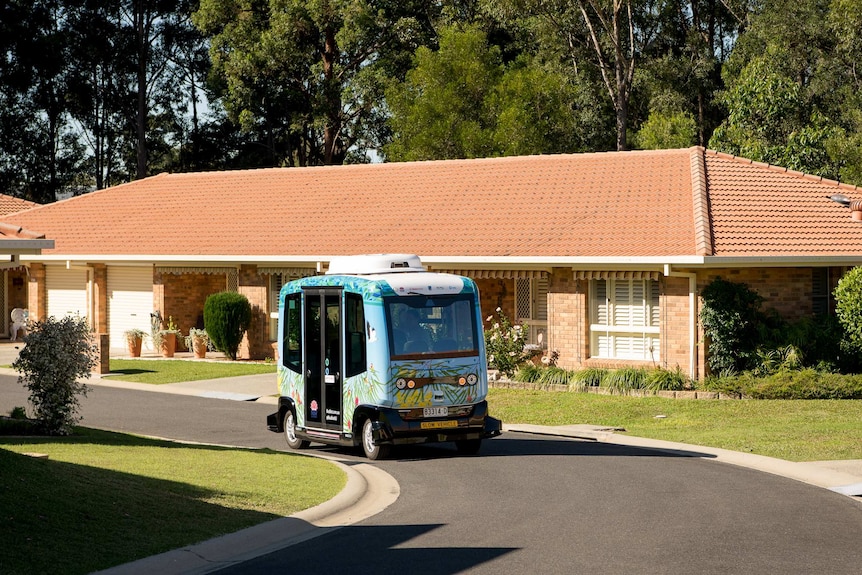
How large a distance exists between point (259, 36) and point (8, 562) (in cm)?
4729

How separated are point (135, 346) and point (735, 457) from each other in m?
22.1

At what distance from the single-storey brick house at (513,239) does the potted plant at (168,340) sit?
2.21 ft

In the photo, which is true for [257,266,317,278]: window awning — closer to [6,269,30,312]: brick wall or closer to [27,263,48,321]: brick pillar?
[27,263,48,321]: brick pillar

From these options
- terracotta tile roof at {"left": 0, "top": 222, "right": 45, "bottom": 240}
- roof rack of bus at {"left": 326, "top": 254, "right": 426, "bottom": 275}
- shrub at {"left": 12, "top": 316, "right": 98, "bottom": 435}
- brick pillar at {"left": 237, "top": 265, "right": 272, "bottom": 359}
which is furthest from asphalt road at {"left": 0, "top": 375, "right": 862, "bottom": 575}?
brick pillar at {"left": 237, "top": 265, "right": 272, "bottom": 359}

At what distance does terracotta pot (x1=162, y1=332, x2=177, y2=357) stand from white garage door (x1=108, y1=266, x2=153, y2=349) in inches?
57.8

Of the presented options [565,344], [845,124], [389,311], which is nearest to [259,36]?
[845,124]

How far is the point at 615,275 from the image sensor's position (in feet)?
86.8

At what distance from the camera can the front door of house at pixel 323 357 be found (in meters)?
17.2

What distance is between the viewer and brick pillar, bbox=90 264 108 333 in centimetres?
3628

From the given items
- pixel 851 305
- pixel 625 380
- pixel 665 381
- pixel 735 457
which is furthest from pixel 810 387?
pixel 735 457

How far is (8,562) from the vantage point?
884 cm

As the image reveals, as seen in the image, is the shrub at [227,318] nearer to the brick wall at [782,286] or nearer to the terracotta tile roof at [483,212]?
the terracotta tile roof at [483,212]

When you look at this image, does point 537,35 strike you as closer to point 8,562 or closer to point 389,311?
point 389,311

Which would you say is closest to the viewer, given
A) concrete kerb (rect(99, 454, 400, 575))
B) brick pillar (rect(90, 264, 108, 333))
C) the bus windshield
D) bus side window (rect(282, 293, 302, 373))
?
concrete kerb (rect(99, 454, 400, 575))
